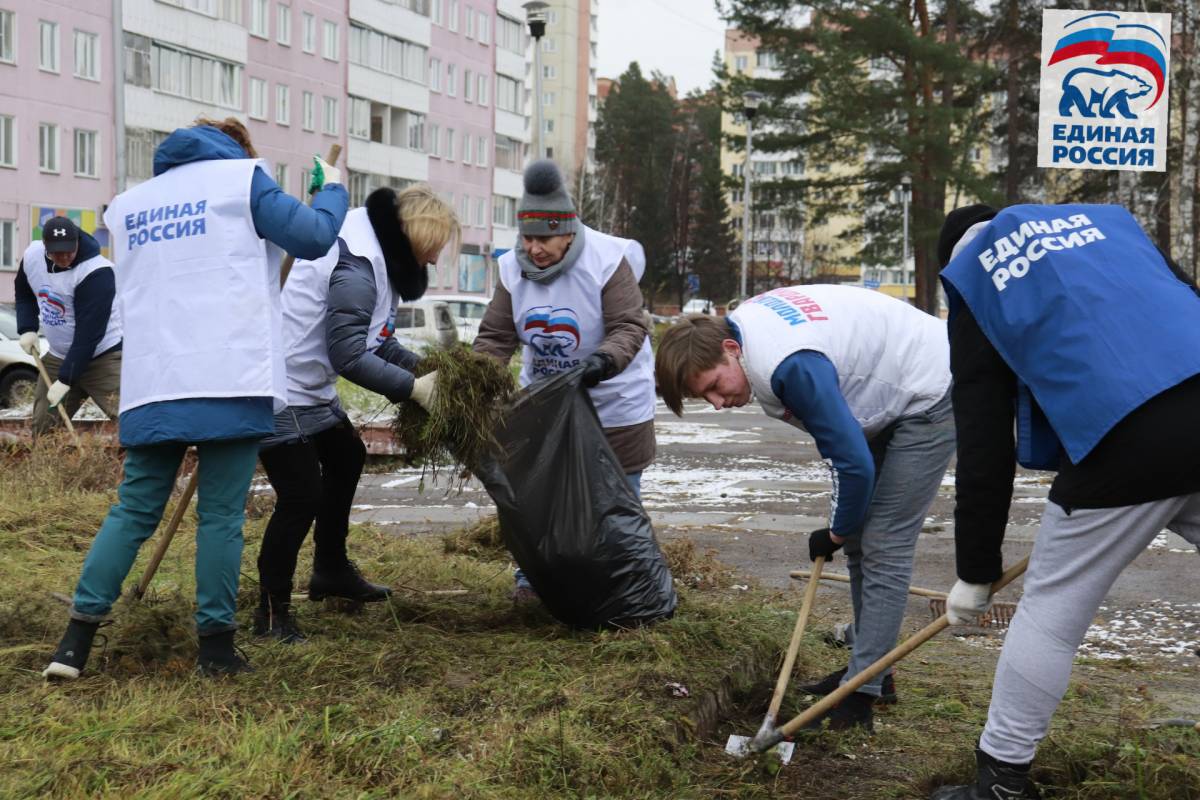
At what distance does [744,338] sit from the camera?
11.9 feet

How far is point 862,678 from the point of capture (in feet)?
11.8

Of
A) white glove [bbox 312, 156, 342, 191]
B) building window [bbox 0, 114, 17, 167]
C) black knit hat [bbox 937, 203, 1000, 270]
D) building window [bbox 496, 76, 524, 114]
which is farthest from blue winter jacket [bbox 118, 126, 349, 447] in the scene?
building window [bbox 496, 76, 524, 114]

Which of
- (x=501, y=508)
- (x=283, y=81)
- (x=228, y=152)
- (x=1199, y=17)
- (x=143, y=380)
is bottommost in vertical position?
(x=501, y=508)

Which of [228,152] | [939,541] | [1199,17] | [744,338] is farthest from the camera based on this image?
[1199,17]

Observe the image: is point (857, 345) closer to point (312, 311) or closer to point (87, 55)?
point (312, 311)

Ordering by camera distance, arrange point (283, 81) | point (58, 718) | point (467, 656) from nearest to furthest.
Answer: point (58, 718) < point (467, 656) < point (283, 81)

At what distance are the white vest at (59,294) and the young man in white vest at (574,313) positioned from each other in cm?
418

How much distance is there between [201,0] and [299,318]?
33.9 m

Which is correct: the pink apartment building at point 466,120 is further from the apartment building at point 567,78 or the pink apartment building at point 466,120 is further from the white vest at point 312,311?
the white vest at point 312,311

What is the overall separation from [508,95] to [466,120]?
5114mm

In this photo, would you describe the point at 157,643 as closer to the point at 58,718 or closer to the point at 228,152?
the point at 58,718

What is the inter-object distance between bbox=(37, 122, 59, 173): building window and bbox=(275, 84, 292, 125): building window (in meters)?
9.20

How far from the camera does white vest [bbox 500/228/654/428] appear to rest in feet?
15.8

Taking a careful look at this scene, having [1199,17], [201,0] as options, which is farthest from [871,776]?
[201,0]
